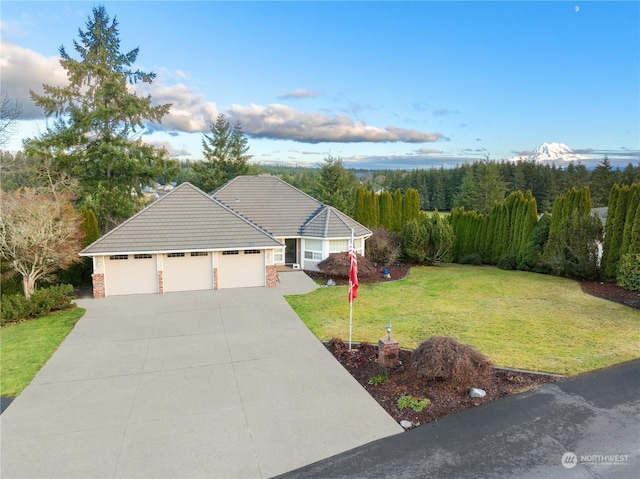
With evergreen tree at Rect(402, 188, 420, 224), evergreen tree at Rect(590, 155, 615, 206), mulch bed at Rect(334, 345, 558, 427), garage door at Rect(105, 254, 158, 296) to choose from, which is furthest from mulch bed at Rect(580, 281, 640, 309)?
evergreen tree at Rect(590, 155, 615, 206)

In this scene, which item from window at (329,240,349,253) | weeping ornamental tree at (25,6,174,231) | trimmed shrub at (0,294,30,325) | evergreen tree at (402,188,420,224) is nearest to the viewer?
trimmed shrub at (0,294,30,325)

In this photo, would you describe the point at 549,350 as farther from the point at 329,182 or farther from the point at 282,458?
the point at 329,182

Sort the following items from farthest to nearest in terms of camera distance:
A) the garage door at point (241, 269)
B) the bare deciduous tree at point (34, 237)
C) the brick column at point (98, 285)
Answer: the garage door at point (241, 269)
the brick column at point (98, 285)
the bare deciduous tree at point (34, 237)

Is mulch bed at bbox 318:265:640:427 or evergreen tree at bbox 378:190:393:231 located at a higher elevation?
evergreen tree at bbox 378:190:393:231

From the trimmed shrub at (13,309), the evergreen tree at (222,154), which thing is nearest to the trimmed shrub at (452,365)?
the trimmed shrub at (13,309)

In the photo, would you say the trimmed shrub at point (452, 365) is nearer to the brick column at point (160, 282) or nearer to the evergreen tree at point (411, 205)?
the brick column at point (160, 282)

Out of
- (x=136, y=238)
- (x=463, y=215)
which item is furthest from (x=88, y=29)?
(x=463, y=215)

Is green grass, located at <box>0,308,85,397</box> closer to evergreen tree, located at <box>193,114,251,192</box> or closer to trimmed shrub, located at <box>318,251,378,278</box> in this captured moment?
trimmed shrub, located at <box>318,251,378,278</box>

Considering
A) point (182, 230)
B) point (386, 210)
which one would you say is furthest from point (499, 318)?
point (386, 210)
